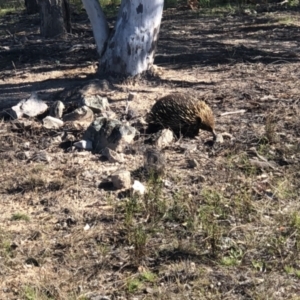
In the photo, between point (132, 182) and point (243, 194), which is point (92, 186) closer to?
point (132, 182)

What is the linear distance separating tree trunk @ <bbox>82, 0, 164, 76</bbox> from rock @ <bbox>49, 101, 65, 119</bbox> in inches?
55.5

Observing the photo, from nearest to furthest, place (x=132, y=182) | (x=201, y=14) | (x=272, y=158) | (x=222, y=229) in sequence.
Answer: (x=222, y=229)
(x=132, y=182)
(x=272, y=158)
(x=201, y=14)

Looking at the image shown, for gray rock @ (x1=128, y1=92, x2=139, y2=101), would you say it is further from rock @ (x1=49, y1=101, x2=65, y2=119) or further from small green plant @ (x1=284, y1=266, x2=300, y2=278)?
small green plant @ (x1=284, y1=266, x2=300, y2=278)

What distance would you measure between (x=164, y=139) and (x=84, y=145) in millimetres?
711

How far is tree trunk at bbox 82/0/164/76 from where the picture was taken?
898cm

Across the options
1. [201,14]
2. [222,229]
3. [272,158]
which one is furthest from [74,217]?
[201,14]

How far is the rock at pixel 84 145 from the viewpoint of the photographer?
22.6ft

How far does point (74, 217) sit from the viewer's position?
5.59 meters

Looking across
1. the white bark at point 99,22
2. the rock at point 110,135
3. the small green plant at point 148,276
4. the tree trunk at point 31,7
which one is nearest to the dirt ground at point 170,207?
the small green plant at point 148,276

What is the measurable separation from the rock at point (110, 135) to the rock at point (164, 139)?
237 millimetres

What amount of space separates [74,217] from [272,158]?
1863mm

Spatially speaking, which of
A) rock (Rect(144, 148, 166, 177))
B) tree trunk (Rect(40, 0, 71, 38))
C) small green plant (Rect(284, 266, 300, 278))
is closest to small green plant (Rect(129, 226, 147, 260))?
small green plant (Rect(284, 266, 300, 278))

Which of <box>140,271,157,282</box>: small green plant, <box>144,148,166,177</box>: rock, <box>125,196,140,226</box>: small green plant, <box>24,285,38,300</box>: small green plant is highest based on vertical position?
<box>144,148,166,177</box>: rock

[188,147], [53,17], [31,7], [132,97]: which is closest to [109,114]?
[132,97]
